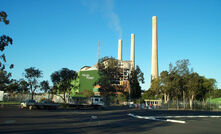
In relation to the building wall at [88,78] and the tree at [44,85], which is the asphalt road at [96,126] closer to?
the tree at [44,85]

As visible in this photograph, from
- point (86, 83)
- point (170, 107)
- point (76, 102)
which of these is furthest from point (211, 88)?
point (86, 83)

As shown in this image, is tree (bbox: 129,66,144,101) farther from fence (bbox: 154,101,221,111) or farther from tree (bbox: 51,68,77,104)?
tree (bbox: 51,68,77,104)

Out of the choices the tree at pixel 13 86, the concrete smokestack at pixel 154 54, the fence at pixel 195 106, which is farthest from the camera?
the concrete smokestack at pixel 154 54

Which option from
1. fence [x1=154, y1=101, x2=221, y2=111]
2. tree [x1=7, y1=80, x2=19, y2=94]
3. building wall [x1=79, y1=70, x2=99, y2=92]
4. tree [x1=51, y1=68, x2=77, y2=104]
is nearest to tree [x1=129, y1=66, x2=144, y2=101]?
fence [x1=154, y1=101, x2=221, y2=111]

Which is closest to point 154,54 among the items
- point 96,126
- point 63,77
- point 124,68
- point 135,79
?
point 135,79

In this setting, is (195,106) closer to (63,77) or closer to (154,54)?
(154,54)

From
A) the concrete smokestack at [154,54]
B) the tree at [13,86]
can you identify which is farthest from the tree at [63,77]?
the concrete smokestack at [154,54]

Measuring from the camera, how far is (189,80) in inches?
2224

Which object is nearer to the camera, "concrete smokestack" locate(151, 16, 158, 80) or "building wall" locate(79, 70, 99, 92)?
"concrete smokestack" locate(151, 16, 158, 80)

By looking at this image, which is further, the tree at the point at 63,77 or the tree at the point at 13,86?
the tree at the point at 13,86

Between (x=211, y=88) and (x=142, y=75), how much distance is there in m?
26.1

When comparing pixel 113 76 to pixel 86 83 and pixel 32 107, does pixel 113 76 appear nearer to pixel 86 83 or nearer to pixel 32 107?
pixel 32 107

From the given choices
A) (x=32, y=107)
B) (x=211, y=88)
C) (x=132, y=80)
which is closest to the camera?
(x=32, y=107)

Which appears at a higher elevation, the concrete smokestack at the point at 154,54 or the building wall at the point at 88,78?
the concrete smokestack at the point at 154,54
